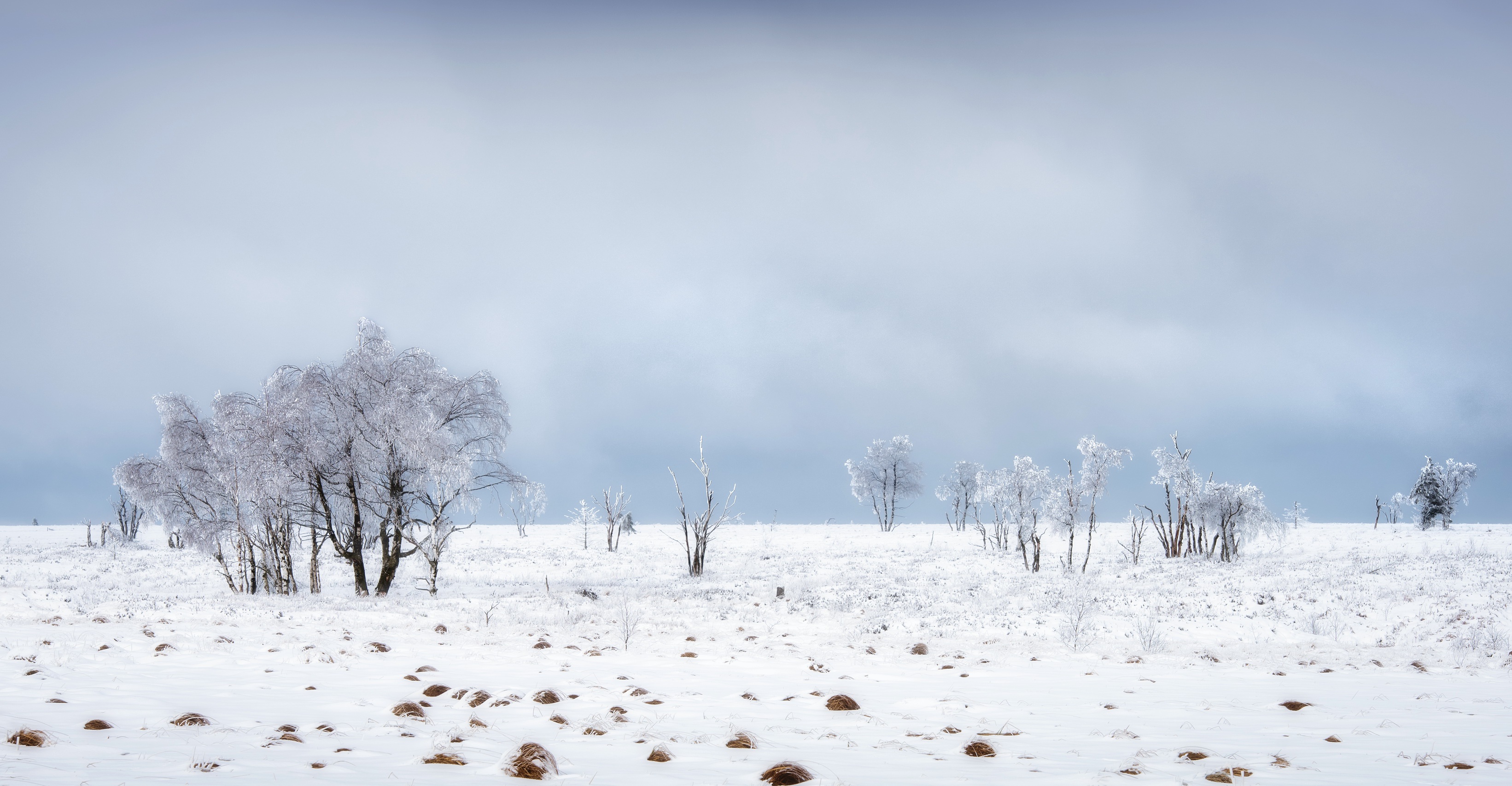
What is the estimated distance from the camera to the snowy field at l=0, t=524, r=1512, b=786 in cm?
352

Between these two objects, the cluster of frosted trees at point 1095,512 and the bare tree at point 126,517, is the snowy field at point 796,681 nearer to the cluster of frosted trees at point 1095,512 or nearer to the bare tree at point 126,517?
the cluster of frosted trees at point 1095,512

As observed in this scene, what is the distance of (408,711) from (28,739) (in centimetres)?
193

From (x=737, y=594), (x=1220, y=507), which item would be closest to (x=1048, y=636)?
(x=737, y=594)

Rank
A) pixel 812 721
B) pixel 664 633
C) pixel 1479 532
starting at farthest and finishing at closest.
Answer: pixel 1479 532
pixel 664 633
pixel 812 721

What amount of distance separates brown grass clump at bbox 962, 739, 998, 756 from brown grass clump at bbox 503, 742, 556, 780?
2236 mm

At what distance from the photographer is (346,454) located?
67.4ft

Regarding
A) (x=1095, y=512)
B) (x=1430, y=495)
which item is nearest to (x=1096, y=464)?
(x=1095, y=512)

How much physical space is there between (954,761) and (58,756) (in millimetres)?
4164

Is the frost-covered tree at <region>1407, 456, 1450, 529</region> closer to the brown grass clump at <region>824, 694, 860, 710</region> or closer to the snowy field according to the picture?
the snowy field

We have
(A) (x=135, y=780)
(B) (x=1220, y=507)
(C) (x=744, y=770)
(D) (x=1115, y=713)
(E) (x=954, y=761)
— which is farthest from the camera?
(B) (x=1220, y=507)

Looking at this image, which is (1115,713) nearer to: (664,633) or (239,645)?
(664,633)

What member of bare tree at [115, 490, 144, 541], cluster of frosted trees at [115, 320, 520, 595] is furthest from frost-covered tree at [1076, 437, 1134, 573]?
bare tree at [115, 490, 144, 541]

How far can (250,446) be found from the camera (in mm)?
19797

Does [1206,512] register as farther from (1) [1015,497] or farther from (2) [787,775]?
(2) [787,775]
